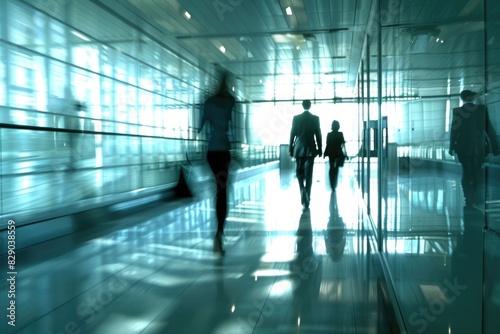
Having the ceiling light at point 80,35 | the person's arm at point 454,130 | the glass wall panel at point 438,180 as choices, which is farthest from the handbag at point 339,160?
the person's arm at point 454,130

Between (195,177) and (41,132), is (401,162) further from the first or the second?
(195,177)

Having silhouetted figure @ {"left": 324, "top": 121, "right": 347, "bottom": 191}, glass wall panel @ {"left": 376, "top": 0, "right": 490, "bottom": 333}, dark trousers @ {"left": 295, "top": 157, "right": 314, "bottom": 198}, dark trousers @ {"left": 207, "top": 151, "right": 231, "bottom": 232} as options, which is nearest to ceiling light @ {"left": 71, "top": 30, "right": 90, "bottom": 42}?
dark trousers @ {"left": 295, "top": 157, "right": 314, "bottom": 198}

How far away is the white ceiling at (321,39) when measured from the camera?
1317mm

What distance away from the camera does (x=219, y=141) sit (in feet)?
16.7

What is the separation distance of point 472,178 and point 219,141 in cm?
411

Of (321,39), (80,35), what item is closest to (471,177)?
(80,35)

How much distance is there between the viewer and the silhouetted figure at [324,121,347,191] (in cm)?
1091

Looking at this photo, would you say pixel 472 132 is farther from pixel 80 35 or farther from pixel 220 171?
pixel 80 35

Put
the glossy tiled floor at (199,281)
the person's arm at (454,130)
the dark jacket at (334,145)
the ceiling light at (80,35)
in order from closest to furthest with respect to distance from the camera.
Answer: the person's arm at (454,130) < the glossy tiled floor at (199,281) < the ceiling light at (80,35) < the dark jacket at (334,145)

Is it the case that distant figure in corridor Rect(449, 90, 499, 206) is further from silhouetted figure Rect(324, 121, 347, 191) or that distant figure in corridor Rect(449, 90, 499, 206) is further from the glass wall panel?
silhouetted figure Rect(324, 121, 347, 191)

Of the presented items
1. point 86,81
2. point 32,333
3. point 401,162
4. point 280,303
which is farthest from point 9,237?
point 86,81

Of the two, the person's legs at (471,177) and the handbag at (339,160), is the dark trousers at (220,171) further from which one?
the handbag at (339,160)

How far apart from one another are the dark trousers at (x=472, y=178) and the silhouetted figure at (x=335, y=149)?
9683mm

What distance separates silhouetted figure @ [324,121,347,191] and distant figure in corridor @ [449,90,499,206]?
9.63 meters
